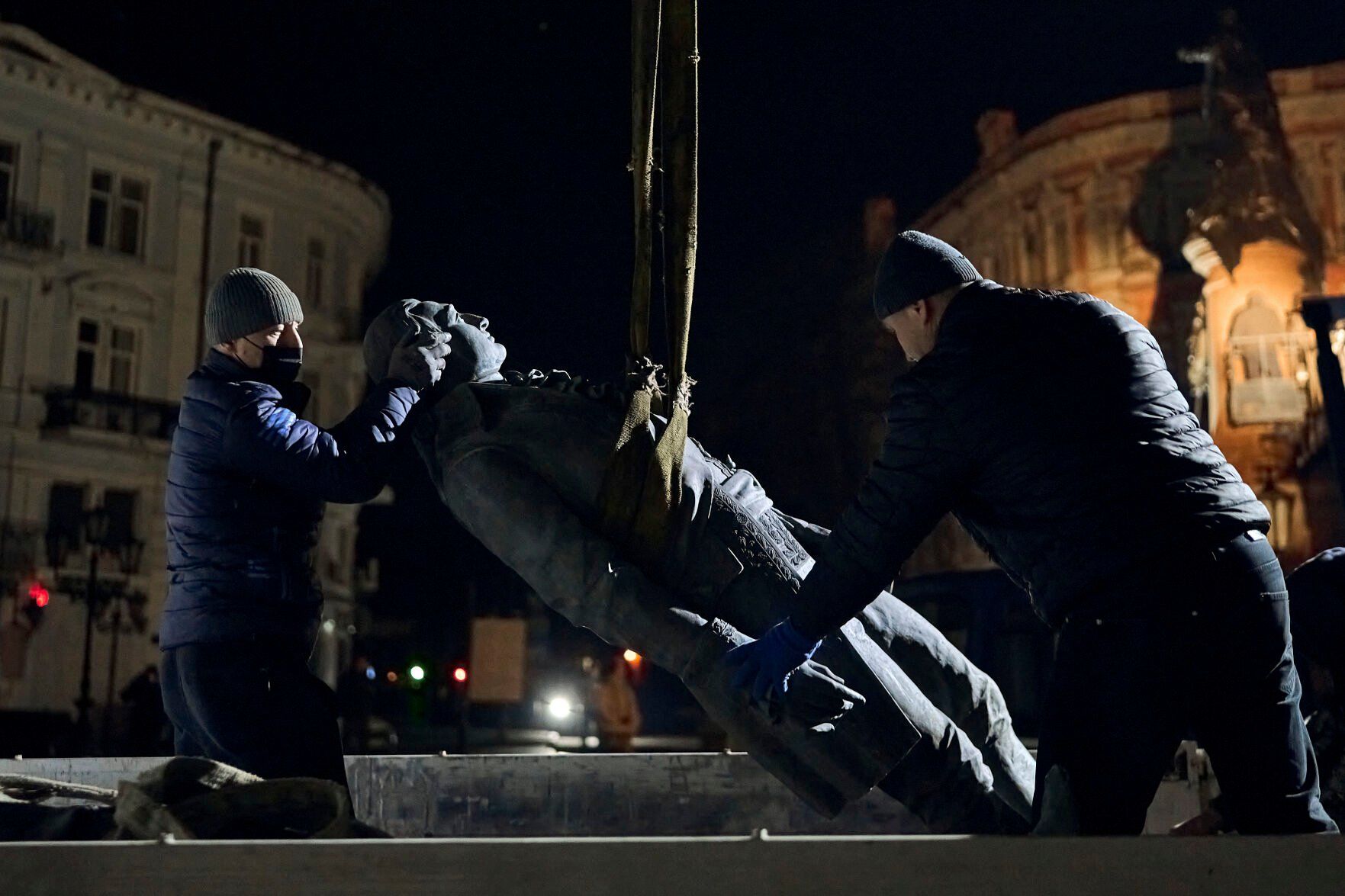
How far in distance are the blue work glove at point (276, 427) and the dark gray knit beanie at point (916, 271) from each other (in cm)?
130

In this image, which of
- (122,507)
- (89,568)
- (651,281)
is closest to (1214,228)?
(89,568)

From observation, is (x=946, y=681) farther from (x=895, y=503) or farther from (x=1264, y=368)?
(x=1264, y=368)

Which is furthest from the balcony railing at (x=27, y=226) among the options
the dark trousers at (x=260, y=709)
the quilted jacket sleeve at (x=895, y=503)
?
the quilted jacket sleeve at (x=895, y=503)

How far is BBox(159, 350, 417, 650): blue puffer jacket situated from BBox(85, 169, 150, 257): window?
26.7 m

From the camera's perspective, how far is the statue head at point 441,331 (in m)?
3.68

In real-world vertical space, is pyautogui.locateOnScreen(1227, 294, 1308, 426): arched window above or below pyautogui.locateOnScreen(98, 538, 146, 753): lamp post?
above

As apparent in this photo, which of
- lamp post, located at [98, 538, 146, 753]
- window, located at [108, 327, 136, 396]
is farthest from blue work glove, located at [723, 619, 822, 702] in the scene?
window, located at [108, 327, 136, 396]

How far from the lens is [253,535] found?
3.13m

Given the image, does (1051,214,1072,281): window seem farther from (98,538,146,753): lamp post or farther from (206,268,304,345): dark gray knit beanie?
(206,268,304,345): dark gray knit beanie

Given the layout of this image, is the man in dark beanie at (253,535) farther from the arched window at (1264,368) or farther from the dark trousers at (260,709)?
the arched window at (1264,368)

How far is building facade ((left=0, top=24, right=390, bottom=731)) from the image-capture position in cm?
2492

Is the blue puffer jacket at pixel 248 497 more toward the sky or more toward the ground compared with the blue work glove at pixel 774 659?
more toward the sky

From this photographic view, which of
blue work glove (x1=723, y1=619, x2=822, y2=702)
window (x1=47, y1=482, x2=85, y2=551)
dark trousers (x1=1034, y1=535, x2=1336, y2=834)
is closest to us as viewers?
dark trousers (x1=1034, y1=535, x2=1336, y2=834)

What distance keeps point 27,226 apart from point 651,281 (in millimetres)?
26024
